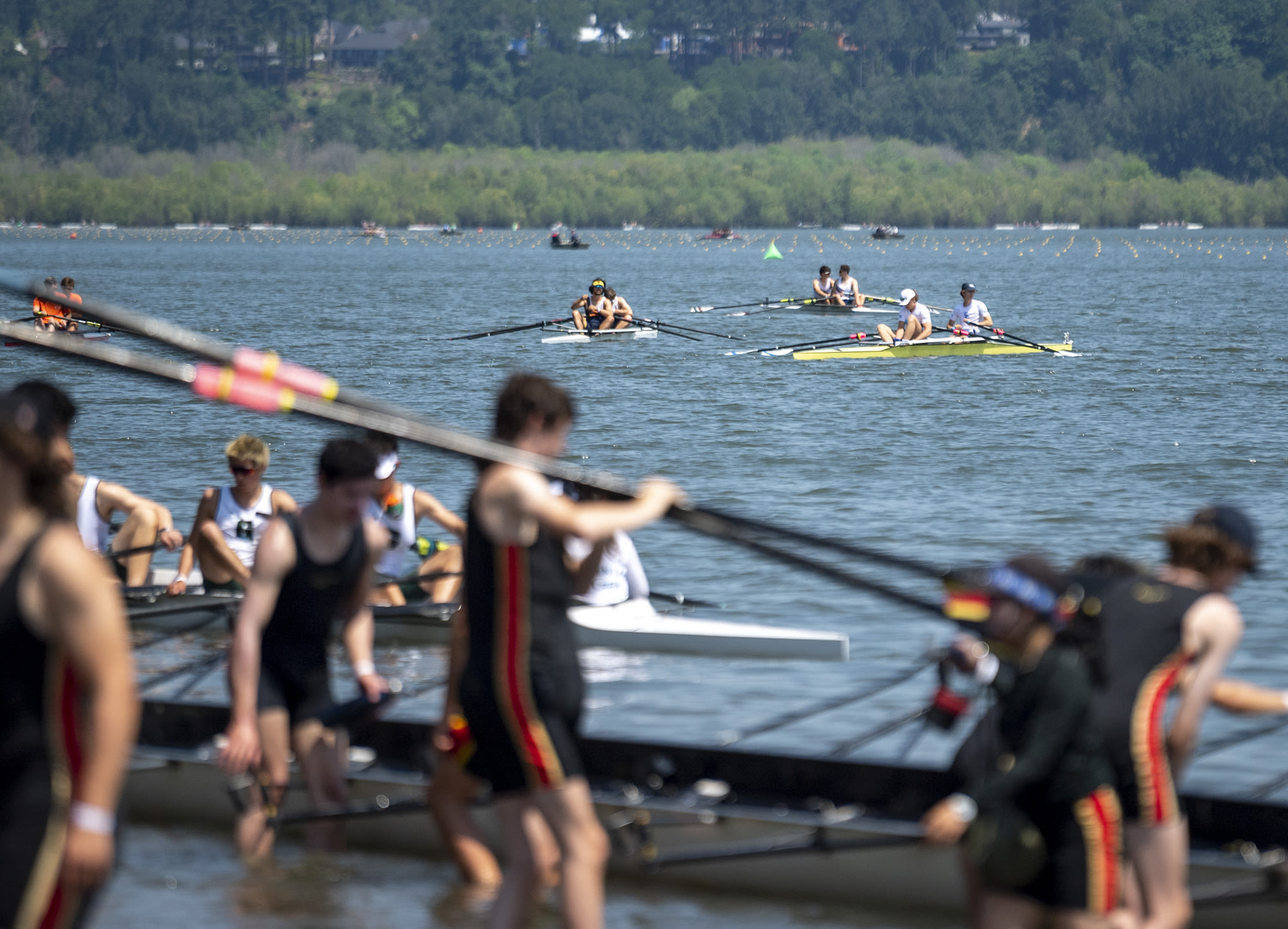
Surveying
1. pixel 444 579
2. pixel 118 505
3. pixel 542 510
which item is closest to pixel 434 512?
pixel 444 579

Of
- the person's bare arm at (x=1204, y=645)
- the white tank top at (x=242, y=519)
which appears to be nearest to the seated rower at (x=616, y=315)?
the white tank top at (x=242, y=519)

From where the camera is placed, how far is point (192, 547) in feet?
31.4

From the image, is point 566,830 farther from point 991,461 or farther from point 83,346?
point 991,461

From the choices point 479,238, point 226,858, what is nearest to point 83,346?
point 226,858

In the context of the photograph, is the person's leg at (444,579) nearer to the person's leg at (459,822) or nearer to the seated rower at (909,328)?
the person's leg at (459,822)

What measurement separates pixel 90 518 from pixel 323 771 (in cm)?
343

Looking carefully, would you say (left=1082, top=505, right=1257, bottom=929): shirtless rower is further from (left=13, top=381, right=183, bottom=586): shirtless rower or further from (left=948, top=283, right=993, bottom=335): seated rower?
(left=948, top=283, right=993, bottom=335): seated rower

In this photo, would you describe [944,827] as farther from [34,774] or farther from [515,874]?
[34,774]

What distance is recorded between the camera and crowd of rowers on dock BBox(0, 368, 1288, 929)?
3.73 meters

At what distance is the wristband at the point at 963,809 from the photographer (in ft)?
15.7

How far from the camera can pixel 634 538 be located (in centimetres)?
1487

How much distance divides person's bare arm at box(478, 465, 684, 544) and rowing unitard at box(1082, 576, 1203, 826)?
1.24 m

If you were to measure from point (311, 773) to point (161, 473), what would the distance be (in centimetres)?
1317

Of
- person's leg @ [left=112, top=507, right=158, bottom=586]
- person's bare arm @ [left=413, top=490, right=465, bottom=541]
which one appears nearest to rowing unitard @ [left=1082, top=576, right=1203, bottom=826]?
person's bare arm @ [left=413, top=490, right=465, bottom=541]
